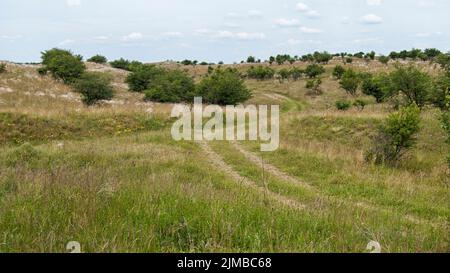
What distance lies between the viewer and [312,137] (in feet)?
71.2

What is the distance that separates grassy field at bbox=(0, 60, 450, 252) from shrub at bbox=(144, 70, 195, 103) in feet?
39.4

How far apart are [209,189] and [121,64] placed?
7405 centimetres

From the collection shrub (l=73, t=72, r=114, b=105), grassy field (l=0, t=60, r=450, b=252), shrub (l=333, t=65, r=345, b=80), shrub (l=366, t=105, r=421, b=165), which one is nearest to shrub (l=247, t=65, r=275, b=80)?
shrub (l=333, t=65, r=345, b=80)

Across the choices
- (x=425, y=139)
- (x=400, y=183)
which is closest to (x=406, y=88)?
(x=425, y=139)

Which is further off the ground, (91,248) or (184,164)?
(91,248)

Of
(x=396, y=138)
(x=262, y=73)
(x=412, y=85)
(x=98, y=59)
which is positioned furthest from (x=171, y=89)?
(x=98, y=59)

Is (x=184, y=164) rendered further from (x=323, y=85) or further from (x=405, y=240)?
(x=323, y=85)

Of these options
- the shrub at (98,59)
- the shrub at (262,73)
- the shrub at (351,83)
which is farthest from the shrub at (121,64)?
the shrub at (351,83)

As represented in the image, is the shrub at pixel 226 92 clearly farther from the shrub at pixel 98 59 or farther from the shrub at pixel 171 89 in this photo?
the shrub at pixel 98 59

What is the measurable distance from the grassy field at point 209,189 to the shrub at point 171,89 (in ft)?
39.4

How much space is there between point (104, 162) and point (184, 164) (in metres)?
2.76

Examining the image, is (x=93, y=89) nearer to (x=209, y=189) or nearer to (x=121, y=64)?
(x=209, y=189)

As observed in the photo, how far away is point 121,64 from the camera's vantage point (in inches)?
3031

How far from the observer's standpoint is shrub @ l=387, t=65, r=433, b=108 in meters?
24.7
